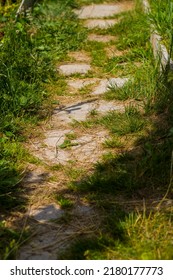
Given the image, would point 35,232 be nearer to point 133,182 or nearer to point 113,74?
point 133,182

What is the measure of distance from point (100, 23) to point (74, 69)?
1.71m

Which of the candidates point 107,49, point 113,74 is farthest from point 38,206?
point 107,49

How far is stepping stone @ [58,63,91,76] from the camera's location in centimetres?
600

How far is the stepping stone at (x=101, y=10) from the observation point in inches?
311

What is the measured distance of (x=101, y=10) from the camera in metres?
8.12

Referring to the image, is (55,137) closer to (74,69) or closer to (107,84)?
(107,84)

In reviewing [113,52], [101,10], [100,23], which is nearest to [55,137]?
[113,52]

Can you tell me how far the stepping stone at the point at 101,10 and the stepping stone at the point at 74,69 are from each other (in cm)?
183

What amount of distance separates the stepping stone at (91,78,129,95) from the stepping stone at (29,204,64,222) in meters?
2.03

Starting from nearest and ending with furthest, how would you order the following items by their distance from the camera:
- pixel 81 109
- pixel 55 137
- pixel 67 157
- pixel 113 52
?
pixel 67 157
pixel 55 137
pixel 81 109
pixel 113 52

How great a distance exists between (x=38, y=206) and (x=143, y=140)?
1.10 meters

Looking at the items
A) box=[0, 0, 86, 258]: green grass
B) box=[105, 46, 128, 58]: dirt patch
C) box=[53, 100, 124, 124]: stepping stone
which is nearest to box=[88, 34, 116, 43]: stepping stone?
box=[0, 0, 86, 258]: green grass

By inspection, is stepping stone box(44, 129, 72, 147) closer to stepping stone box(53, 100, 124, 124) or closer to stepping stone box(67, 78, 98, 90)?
stepping stone box(53, 100, 124, 124)

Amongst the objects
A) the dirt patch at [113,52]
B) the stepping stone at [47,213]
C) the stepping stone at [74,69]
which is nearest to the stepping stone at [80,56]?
the stepping stone at [74,69]
